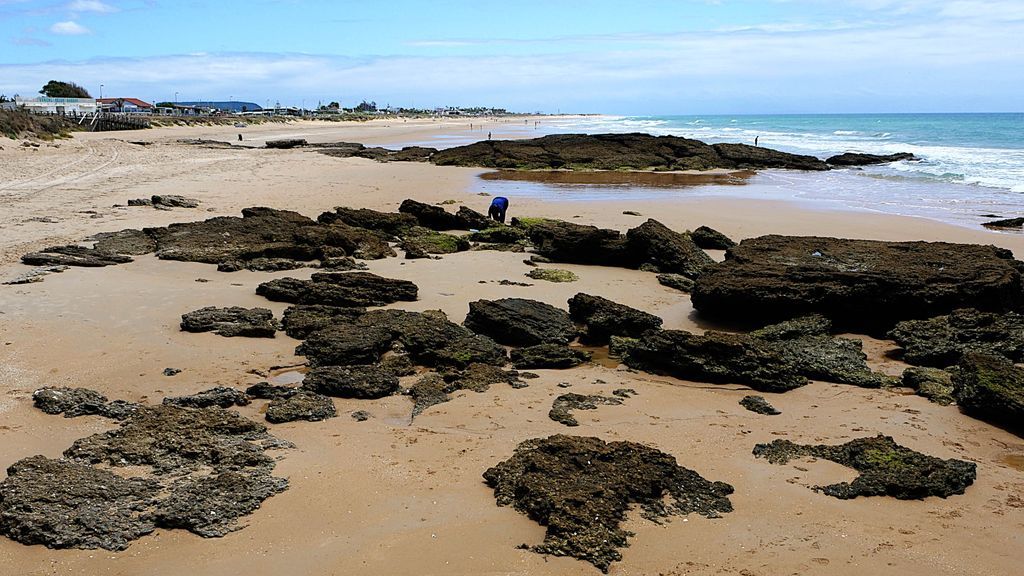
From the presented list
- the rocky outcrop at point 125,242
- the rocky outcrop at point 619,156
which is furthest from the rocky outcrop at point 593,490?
the rocky outcrop at point 619,156

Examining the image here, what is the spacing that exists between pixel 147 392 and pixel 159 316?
2.16m

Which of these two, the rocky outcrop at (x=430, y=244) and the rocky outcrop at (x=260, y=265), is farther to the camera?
the rocky outcrop at (x=430, y=244)

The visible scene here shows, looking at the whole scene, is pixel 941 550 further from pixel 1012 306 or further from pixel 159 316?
pixel 159 316

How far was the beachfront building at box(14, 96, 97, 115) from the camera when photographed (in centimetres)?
5838

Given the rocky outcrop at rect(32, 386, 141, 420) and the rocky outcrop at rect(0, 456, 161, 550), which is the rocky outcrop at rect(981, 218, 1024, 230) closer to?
the rocky outcrop at rect(32, 386, 141, 420)

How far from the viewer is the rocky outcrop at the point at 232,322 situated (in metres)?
7.71

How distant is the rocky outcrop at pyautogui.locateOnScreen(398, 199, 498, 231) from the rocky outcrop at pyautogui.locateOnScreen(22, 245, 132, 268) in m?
5.18

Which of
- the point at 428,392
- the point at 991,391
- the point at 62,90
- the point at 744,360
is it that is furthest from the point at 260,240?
the point at 62,90

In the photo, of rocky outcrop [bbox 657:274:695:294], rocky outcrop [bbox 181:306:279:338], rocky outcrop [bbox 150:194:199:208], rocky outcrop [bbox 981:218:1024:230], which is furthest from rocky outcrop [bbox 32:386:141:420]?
rocky outcrop [bbox 981:218:1024:230]

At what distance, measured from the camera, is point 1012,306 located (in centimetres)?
927

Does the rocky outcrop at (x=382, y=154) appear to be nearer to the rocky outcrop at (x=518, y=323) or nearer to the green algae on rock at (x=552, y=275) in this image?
the green algae on rock at (x=552, y=275)

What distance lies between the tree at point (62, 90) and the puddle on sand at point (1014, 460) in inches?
3480

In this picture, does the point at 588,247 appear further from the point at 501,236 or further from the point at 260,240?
the point at 260,240

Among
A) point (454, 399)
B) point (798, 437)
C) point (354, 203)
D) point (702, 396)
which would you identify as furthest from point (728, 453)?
point (354, 203)
